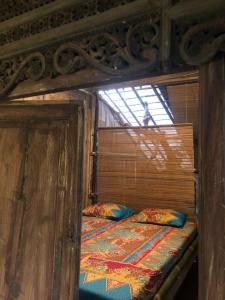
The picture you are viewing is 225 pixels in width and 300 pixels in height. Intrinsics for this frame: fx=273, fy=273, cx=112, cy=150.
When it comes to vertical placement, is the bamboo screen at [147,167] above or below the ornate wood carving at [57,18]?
below

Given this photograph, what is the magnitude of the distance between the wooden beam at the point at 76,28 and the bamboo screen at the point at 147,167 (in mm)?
3089

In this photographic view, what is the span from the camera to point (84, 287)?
1.79 m

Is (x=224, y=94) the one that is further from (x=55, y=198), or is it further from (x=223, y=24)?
(x=55, y=198)

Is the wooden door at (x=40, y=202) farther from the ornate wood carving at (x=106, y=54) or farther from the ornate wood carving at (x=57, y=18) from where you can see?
the ornate wood carving at (x=57, y=18)

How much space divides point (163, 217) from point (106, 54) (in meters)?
2.96

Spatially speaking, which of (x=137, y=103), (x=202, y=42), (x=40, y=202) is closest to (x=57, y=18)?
(x=202, y=42)

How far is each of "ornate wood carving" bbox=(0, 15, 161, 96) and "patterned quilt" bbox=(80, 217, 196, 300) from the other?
4.43 feet

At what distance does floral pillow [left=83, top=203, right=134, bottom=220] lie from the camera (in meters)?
4.08

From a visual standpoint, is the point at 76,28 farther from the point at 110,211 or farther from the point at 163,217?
the point at 110,211

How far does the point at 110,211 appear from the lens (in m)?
4.11

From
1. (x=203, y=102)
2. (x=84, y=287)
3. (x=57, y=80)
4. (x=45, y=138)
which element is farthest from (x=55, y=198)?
(x=203, y=102)

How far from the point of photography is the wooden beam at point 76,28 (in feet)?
4.07

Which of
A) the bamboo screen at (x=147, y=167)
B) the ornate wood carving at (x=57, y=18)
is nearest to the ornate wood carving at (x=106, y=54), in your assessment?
the ornate wood carving at (x=57, y=18)

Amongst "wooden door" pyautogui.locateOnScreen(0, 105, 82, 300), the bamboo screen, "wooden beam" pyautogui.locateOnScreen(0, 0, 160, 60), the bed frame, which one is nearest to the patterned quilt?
the bed frame
